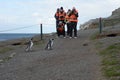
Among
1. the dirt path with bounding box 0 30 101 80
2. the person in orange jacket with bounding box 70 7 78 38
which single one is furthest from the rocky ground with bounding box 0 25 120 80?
the person in orange jacket with bounding box 70 7 78 38

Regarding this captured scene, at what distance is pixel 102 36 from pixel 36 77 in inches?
628

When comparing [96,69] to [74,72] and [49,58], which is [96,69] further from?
[49,58]

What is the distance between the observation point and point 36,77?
57.8 feet

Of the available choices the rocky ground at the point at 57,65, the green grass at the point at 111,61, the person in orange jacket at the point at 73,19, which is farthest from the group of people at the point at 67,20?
the green grass at the point at 111,61

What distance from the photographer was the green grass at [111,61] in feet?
56.8

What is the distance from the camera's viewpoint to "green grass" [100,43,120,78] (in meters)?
17.3

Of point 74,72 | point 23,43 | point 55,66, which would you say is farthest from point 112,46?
point 23,43

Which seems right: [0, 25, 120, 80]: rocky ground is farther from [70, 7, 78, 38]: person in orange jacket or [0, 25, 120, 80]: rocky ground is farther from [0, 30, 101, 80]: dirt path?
[70, 7, 78, 38]: person in orange jacket

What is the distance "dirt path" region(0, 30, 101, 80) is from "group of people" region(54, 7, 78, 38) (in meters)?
5.18

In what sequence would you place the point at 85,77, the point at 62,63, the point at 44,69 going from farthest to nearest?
1. the point at 62,63
2. the point at 44,69
3. the point at 85,77

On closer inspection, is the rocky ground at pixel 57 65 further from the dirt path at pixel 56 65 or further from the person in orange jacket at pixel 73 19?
the person in orange jacket at pixel 73 19

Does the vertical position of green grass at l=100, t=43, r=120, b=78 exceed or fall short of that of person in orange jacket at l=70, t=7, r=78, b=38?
it falls short

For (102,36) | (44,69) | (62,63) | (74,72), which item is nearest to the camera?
(74,72)

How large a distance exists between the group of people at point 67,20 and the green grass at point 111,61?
8191 mm
